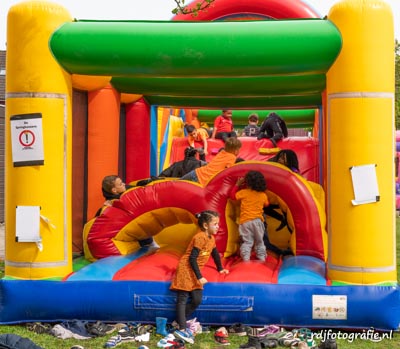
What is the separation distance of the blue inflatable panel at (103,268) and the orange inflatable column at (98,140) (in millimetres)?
1150

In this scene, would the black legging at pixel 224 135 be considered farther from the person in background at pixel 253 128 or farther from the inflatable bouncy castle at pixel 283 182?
the inflatable bouncy castle at pixel 283 182

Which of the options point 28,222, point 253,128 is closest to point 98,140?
point 28,222

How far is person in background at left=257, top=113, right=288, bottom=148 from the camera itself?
8.58 m

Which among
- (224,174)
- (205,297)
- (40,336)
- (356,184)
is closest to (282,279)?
(205,297)

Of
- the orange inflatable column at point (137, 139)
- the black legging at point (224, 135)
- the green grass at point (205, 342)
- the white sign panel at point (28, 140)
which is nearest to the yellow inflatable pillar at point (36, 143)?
the white sign panel at point (28, 140)

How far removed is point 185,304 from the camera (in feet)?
14.7

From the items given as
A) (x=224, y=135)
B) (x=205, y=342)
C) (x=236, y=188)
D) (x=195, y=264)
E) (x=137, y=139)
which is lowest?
(x=205, y=342)

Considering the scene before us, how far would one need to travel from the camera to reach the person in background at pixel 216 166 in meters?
5.68

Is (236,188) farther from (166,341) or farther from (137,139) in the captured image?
(137,139)

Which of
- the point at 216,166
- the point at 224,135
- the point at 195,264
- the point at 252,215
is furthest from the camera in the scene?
the point at 224,135

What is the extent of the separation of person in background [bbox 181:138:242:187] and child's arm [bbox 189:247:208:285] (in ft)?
3.73

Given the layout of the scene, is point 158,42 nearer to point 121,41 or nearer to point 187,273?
point 121,41

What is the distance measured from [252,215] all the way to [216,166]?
2.40 ft

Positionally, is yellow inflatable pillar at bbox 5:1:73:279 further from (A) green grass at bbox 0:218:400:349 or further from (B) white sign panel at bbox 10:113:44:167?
(A) green grass at bbox 0:218:400:349
